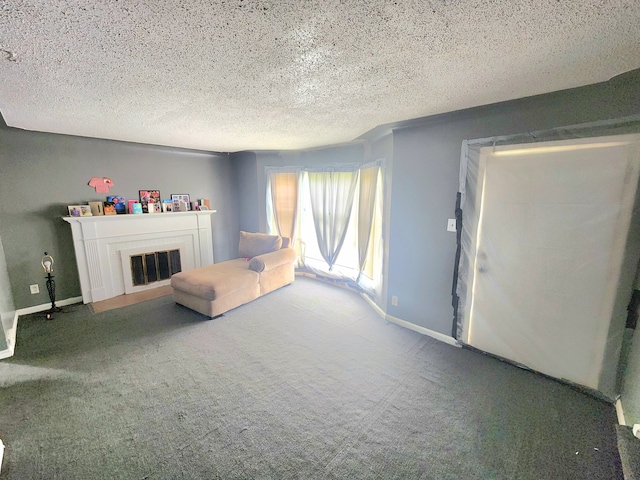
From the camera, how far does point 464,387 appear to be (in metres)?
2.10

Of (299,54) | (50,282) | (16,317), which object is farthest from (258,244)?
(299,54)

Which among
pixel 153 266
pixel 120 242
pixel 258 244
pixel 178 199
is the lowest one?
pixel 153 266

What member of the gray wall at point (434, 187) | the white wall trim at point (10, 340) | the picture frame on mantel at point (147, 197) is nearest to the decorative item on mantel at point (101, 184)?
the picture frame on mantel at point (147, 197)

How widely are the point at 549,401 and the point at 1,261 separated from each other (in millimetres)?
5323

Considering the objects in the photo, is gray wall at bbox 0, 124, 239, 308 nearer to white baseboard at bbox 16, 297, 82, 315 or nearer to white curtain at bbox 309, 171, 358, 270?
white baseboard at bbox 16, 297, 82, 315

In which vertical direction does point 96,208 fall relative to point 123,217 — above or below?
above

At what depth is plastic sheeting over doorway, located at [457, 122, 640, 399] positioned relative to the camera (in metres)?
1.81

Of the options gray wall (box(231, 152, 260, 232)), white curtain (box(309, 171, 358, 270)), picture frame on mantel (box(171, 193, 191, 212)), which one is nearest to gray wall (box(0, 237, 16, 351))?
picture frame on mantel (box(171, 193, 191, 212))

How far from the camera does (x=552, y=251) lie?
2.05 metres

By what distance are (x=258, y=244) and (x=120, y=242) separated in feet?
6.44

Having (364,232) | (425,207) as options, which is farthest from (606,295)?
(364,232)

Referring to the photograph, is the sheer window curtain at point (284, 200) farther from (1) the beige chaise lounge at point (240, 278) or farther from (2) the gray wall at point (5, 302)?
(2) the gray wall at point (5, 302)

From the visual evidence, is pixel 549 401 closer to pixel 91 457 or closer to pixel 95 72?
pixel 91 457

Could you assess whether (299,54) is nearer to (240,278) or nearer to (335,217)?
(240,278)
